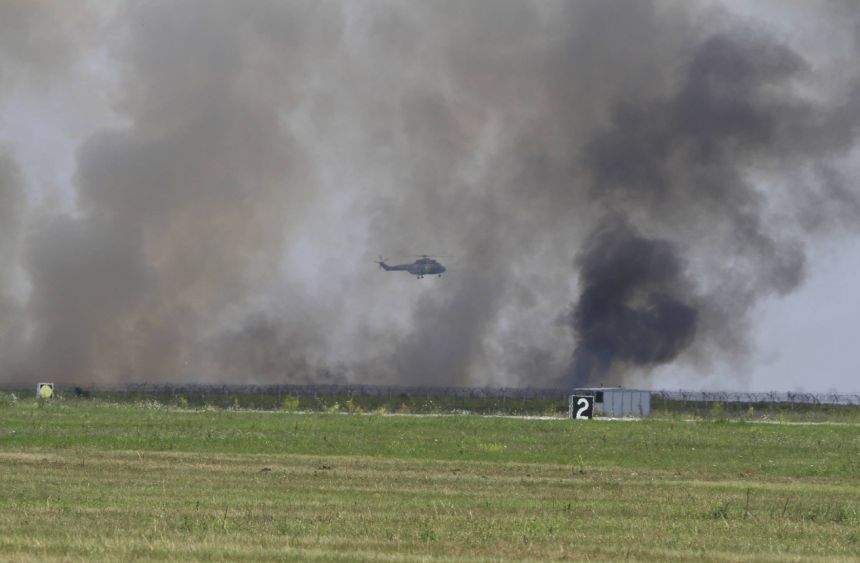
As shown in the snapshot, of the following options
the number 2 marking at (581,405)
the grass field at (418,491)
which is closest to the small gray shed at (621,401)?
the number 2 marking at (581,405)

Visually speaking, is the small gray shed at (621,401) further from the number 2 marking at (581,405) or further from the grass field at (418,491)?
the grass field at (418,491)

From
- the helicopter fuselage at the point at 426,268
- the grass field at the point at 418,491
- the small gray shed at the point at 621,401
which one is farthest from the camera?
the helicopter fuselage at the point at 426,268

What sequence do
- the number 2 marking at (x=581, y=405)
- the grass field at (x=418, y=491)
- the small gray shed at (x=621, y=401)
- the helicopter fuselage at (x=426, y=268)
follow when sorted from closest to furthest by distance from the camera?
1. the grass field at (x=418, y=491)
2. the number 2 marking at (x=581, y=405)
3. the small gray shed at (x=621, y=401)
4. the helicopter fuselage at (x=426, y=268)

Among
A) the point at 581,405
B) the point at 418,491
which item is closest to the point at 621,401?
the point at 581,405

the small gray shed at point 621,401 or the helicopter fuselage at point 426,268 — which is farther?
the helicopter fuselage at point 426,268

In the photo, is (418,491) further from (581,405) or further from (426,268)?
(426,268)

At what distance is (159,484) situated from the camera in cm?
3812

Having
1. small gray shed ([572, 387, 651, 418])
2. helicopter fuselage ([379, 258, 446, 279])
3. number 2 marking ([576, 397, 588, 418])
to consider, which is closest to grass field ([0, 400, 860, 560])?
number 2 marking ([576, 397, 588, 418])

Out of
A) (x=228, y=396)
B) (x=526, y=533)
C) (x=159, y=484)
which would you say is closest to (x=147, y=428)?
(x=159, y=484)

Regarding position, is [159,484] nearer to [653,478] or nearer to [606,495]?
[606,495]

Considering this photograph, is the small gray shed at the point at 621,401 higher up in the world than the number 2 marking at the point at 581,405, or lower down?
higher up

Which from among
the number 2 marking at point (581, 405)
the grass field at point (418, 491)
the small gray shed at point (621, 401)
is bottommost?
the grass field at point (418, 491)

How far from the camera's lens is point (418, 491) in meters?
37.5

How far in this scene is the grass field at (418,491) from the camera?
26469 mm
